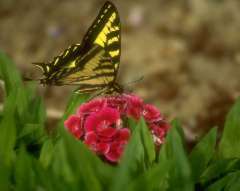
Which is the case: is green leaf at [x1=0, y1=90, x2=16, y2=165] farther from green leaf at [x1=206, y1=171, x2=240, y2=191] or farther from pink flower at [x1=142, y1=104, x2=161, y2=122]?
green leaf at [x1=206, y1=171, x2=240, y2=191]

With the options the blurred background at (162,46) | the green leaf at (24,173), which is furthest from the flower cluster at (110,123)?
the blurred background at (162,46)

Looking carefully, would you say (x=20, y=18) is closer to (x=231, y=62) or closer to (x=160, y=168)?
(x=231, y=62)

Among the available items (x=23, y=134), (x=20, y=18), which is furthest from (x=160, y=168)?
(x=20, y=18)

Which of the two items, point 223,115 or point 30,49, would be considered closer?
point 223,115

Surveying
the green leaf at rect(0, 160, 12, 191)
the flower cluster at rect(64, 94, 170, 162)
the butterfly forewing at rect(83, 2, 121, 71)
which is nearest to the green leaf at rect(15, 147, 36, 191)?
the green leaf at rect(0, 160, 12, 191)

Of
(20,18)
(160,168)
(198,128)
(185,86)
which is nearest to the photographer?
(160,168)

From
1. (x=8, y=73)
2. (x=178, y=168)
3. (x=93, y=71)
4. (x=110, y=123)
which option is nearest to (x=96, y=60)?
(x=93, y=71)
